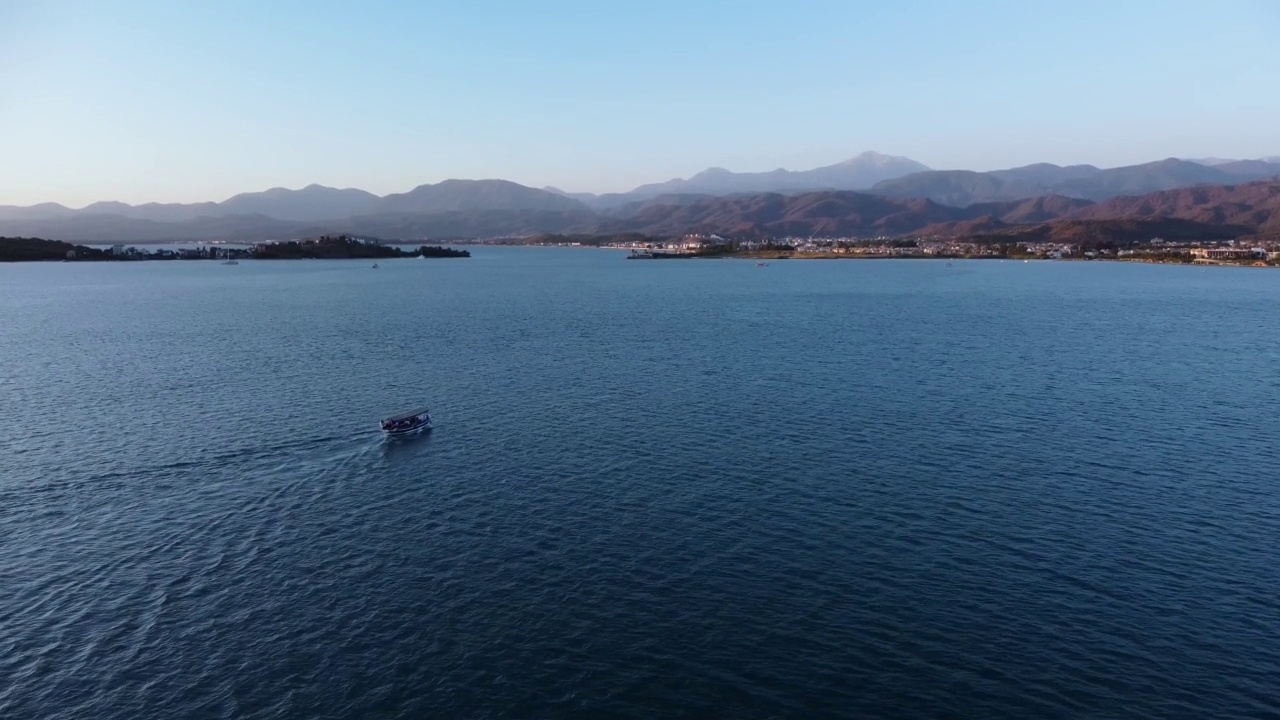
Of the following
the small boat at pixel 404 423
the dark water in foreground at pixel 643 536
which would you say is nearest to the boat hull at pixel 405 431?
the small boat at pixel 404 423

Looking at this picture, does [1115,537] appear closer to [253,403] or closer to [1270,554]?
[1270,554]

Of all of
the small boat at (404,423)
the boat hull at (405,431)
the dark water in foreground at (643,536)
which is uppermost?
the small boat at (404,423)

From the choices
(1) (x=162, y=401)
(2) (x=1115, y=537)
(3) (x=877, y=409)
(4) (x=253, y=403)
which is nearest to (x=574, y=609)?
(2) (x=1115, y=537)

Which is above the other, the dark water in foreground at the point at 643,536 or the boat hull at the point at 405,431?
the boat hull at the point at 405,431

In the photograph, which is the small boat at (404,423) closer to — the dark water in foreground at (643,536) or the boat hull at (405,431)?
the boat hull at (405,431)

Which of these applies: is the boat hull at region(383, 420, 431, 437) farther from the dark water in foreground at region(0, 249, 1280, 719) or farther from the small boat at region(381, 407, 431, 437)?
the dark water in foreground at region(0, 249, 1280, 719)

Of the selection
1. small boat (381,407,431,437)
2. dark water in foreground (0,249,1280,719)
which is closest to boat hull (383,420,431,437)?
small boat (381,407,431,437)
